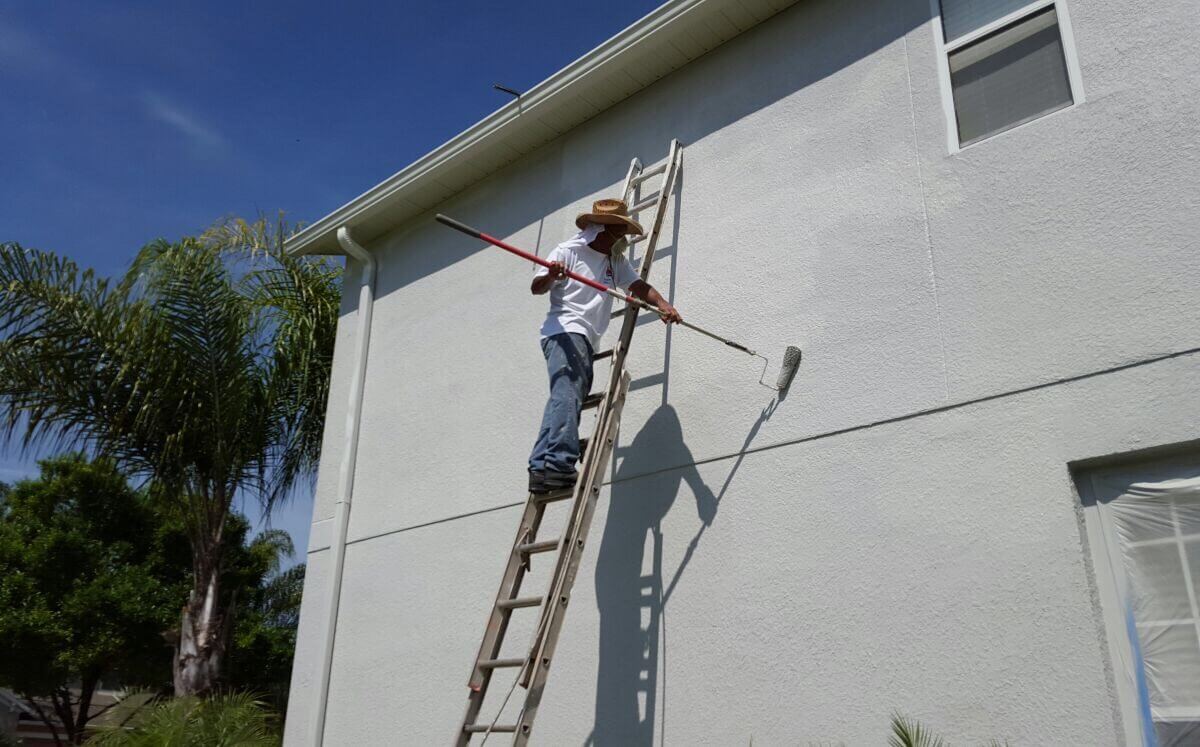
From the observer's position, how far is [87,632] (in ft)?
49.3

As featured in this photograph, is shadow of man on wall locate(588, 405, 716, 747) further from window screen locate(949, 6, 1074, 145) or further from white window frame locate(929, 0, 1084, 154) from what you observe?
window screen locate(949, 6, 1074, 145)

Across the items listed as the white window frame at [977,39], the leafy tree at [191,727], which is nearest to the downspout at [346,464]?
the leafy tree at [191,727]

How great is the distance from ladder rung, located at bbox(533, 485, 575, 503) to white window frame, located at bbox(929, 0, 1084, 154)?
2605 millimetres

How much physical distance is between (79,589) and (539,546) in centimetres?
1249

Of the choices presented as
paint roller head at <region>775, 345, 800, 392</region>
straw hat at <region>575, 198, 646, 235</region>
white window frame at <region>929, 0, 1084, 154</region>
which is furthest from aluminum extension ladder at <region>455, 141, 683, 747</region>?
white window frame at <region>929, 0, 1084, 154</region>

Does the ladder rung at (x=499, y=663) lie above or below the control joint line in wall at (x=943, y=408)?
below

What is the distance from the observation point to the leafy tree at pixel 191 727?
23.0 ft

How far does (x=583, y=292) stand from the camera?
5.79 metres

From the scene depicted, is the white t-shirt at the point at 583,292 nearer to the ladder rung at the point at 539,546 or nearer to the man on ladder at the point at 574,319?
the man on ladder at the point at 574,319

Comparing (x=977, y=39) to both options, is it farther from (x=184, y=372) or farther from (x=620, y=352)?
(x=184, y=372)

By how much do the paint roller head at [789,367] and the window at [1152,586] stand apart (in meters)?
1.53

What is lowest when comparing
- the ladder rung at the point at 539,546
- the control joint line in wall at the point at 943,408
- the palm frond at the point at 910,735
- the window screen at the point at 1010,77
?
the palm frond at the point at 910,735

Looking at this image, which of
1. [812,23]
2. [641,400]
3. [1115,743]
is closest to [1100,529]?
[1115,743]

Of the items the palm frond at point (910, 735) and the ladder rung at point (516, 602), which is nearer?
the palm frond at point (910, 735)
